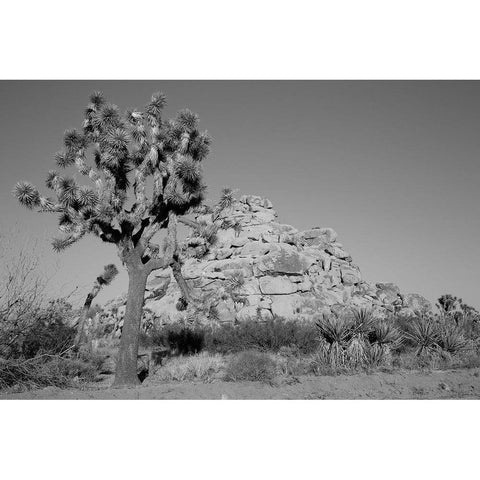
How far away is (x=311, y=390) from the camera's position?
8.11 meters

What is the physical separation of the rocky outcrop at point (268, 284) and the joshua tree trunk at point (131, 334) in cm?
847

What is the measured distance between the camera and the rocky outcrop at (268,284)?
2109 centimetres

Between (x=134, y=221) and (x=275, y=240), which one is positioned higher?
(x=275, y=240)

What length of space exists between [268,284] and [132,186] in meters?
13.2

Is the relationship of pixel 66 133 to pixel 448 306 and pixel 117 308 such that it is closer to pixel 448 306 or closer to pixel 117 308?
pixel 117 308

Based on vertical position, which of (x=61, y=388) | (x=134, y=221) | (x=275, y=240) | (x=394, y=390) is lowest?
(x=61, y=388)

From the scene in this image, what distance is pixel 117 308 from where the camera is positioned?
23688 millimetres

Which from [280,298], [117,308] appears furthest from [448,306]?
[117,308]

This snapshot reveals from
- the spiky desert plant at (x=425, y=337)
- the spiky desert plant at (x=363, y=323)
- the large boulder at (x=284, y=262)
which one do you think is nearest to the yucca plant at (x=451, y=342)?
the spiky desert plant at (x=425, y=337)

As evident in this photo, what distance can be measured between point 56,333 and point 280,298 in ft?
43.4

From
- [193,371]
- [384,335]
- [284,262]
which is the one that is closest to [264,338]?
[193,371]

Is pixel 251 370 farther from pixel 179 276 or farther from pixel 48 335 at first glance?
pixel 48 335

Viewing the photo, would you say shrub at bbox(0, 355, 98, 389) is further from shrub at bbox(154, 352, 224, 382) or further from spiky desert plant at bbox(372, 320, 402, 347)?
spiky desert plant at bbox(372, 320, 402, 347)

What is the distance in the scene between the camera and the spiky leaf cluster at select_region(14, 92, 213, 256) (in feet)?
33.2
